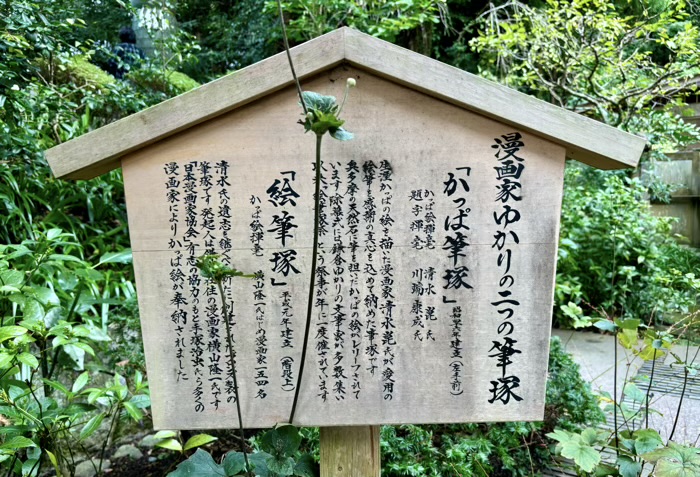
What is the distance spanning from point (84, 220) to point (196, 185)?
2899mm

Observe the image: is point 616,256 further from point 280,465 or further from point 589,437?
point 280,465

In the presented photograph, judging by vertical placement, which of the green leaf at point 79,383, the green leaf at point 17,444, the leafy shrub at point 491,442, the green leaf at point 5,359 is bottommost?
the leafy shrub at point 491,442

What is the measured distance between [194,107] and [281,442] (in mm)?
972

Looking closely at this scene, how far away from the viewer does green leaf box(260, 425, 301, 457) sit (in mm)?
1291

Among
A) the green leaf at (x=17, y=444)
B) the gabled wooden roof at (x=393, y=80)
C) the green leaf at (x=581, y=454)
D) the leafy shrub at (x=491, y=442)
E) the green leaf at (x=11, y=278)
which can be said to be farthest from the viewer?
the leafy shrub at (x=491, y=442)

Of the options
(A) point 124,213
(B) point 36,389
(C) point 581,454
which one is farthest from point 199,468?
(A) point 124,213

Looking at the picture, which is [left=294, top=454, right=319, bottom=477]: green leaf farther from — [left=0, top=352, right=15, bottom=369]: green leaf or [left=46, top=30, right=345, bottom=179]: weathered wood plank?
[left=46, top=30, right=345, bottom=179]: weathered wood plank

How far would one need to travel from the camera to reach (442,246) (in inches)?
51.1

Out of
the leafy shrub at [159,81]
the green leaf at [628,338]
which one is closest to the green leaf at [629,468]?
the green leaf at [628,338]

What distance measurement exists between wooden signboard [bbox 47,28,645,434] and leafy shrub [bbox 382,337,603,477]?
768 mm

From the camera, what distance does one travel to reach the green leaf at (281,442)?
129 cm

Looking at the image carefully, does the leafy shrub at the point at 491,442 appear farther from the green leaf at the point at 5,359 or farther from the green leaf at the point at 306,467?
the green leaf at the point at 5,359

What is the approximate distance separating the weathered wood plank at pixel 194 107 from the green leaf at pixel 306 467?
3.61 feet

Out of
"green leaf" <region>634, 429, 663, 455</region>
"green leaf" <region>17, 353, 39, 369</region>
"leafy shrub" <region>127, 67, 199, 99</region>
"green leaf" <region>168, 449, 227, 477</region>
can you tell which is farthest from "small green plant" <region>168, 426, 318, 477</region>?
"leafy shrub" <region>127, 67, 199, 99</region>
